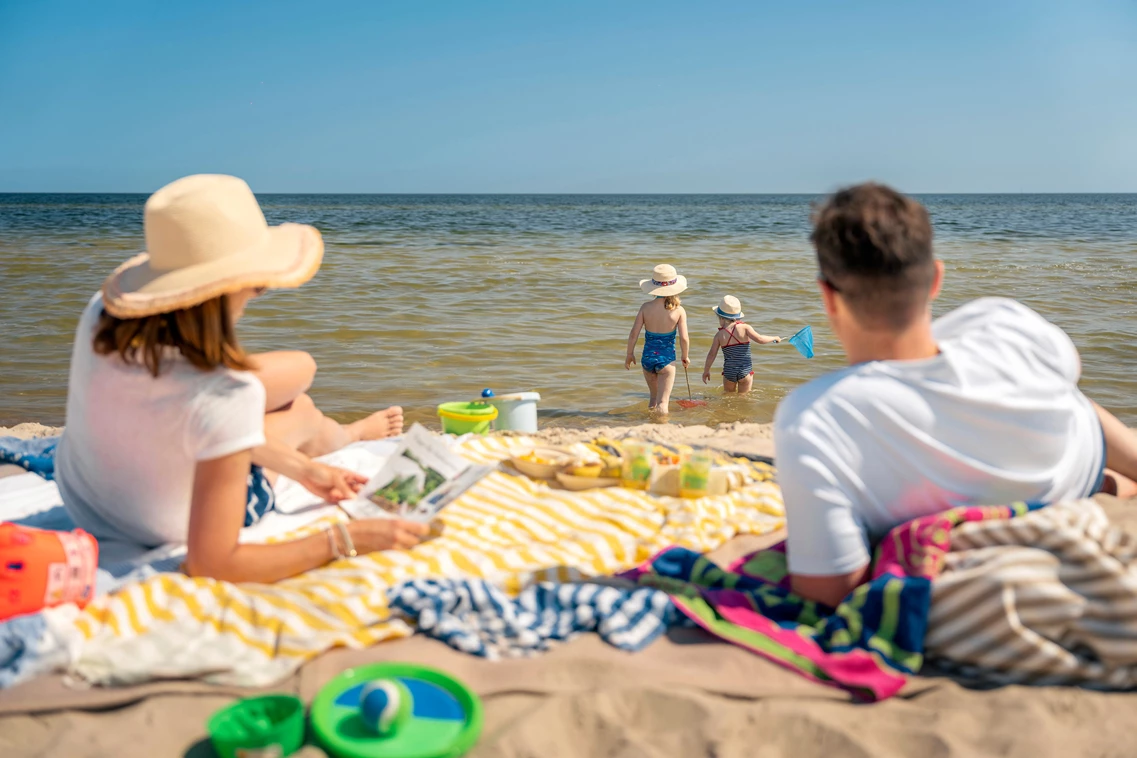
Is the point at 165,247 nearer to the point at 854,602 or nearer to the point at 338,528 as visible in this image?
the point at 338,528

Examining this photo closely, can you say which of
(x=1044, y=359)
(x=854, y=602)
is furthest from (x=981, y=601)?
(x=1044, y=359)

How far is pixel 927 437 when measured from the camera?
212cm

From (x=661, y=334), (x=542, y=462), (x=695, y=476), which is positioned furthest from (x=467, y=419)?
(x=661, y=334)

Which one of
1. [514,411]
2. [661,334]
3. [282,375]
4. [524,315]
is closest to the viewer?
[282,375]

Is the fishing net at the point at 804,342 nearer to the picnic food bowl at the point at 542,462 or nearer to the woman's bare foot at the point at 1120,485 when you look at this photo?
the picnic food bowl at the point at 542,462

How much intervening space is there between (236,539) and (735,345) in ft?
17.8

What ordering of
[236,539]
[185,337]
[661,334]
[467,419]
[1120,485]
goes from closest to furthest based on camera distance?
1. [185,337]
2. [236,539]
3. [1120,485]
4. [467,419]
5. [661,334]

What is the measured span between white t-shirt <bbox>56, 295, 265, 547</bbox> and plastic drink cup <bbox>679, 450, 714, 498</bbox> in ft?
5.44

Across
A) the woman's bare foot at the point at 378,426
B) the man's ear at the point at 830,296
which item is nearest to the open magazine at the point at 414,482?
the woman's bare foot at the point at 378,426

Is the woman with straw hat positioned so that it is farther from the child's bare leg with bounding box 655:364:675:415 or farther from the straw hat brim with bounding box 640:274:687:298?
the straw hat brim with bounding box 640:274:687:298

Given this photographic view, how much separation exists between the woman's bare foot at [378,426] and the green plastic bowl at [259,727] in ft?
6.93

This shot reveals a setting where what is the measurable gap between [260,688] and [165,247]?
1173 mm

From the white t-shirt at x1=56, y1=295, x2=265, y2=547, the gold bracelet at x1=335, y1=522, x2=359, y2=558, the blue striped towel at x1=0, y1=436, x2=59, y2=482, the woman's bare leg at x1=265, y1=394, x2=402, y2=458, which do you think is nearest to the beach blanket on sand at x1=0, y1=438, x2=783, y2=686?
the gold bracelet at x1=335, y1=522, x2=359, y2=558

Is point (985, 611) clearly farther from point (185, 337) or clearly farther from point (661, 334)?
point (661, 334)
